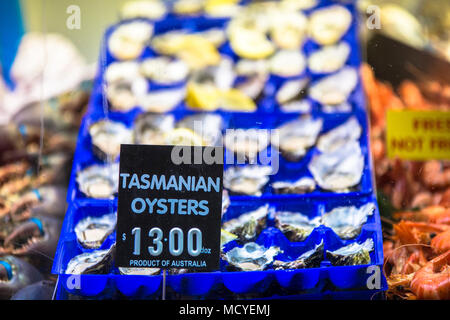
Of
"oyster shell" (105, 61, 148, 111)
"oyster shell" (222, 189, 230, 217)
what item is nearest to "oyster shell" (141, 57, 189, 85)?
"oyster shell" (105, 61, 148, 111)

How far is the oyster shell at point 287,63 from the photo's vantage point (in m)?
2.38

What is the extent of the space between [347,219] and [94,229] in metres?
0.79

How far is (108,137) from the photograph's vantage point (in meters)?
1.82

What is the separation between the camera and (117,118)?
6.22 ft

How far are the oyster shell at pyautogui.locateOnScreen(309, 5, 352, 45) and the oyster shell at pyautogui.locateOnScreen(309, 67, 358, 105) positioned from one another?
0.25 meters

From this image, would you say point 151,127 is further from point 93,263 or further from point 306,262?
point 306,262

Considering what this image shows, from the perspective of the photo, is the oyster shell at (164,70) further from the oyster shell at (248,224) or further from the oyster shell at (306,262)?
the oyster shell at (306,262)

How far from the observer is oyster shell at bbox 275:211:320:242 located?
1.56 meters

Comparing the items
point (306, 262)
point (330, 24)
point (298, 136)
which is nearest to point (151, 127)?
point (298, 136)

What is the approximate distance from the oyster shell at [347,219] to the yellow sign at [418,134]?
1.27 ft

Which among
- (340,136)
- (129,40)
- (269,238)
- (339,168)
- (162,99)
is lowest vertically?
(269,238)

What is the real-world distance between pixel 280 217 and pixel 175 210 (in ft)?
A: 1.17

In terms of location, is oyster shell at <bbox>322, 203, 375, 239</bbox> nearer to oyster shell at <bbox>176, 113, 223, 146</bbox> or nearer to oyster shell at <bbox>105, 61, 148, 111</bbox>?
oyster shell at <bbox>176, 113, 223, 146</bbox>

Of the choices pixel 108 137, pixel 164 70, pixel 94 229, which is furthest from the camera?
pixel 164 70
